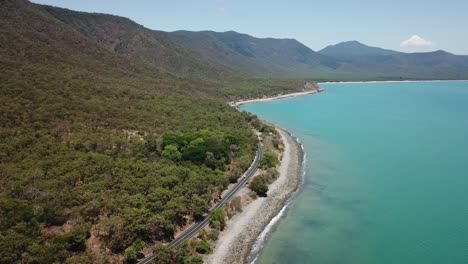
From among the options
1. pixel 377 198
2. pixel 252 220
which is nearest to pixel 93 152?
pixel 252 220

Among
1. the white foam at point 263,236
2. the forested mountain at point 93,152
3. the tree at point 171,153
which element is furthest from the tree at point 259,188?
the tree at point 171,153

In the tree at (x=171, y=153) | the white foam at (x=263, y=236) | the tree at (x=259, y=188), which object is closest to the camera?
the white foam at (x=263, y=236)

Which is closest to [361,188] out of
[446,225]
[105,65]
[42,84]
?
[446,225]

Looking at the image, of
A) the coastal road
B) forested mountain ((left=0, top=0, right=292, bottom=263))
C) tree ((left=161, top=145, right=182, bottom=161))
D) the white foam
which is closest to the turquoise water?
the white foam

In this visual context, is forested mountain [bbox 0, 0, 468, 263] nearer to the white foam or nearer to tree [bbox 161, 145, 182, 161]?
tree [bbox 161, 145, 182, 161]

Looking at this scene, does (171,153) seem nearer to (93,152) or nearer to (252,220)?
(93,152)

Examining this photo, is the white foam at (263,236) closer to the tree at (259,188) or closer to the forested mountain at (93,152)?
the tree at (259,188)

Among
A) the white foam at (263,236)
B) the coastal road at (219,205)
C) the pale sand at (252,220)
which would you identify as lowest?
the white foam at (263,236)

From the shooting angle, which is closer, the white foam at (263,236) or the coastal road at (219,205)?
the coastal road at (219,205)
